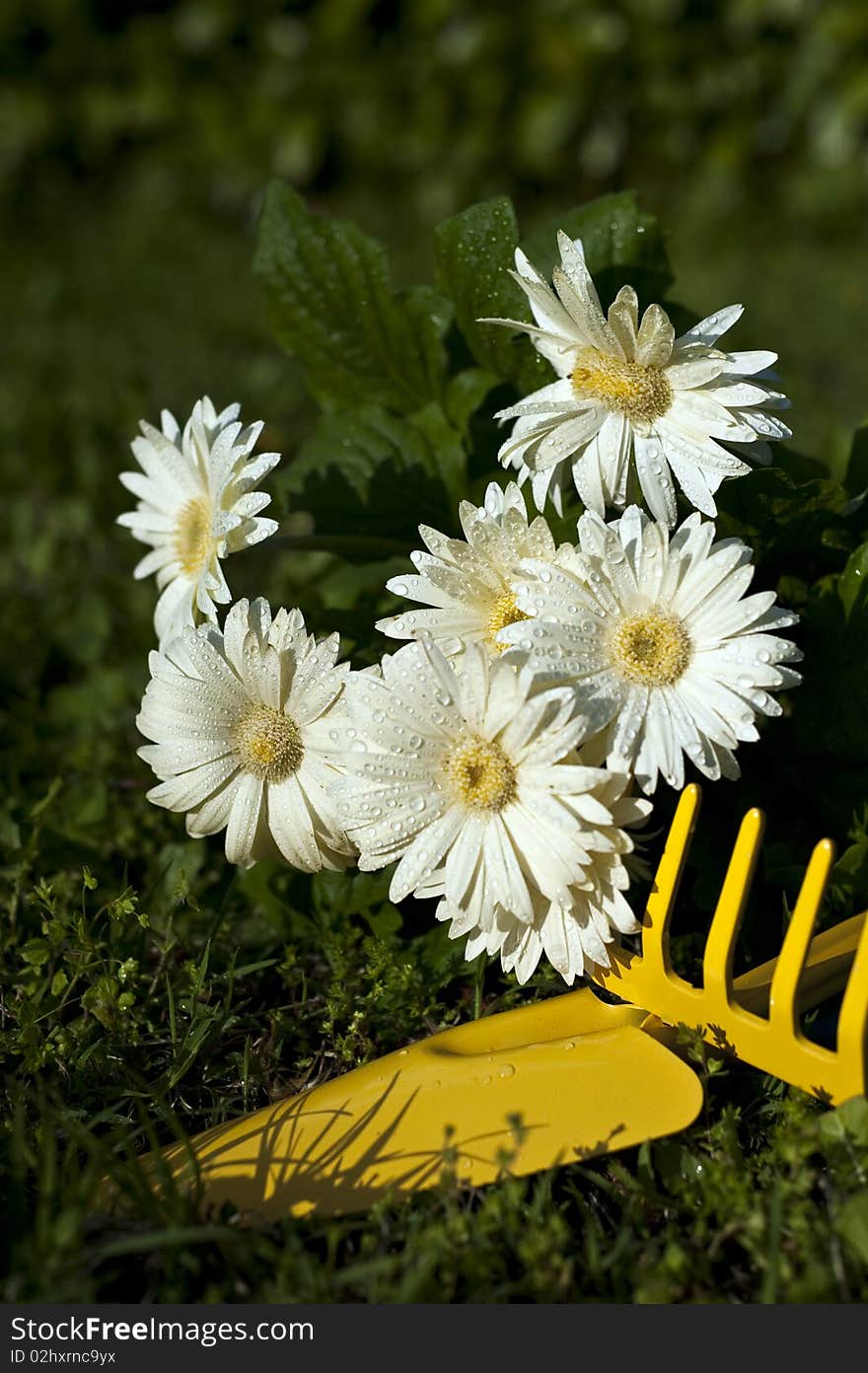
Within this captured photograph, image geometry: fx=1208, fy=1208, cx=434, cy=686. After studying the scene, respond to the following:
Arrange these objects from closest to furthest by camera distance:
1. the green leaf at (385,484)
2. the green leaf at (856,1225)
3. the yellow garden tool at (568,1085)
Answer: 1. the green leaf at (856,1225)
2. the yellow garden tool at (568,1085)
3. the green leaf at (385,484)

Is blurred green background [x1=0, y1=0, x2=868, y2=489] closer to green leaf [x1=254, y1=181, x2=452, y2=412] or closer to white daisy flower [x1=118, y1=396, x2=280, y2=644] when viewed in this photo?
green leaf [x1=254, y1=181, x2=452, y2=412]

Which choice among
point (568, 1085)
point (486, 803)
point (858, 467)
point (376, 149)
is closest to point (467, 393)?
point (858, 467)

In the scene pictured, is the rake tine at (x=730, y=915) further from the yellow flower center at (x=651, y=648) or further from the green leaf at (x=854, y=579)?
the green leaf at (x=854, y=579)

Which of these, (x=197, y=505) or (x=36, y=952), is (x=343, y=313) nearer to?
(x=197, y=505)

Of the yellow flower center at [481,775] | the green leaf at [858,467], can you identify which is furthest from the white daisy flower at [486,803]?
the green leaf at [858,467]

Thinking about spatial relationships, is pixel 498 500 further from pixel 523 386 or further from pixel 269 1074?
pixel 269 1074
